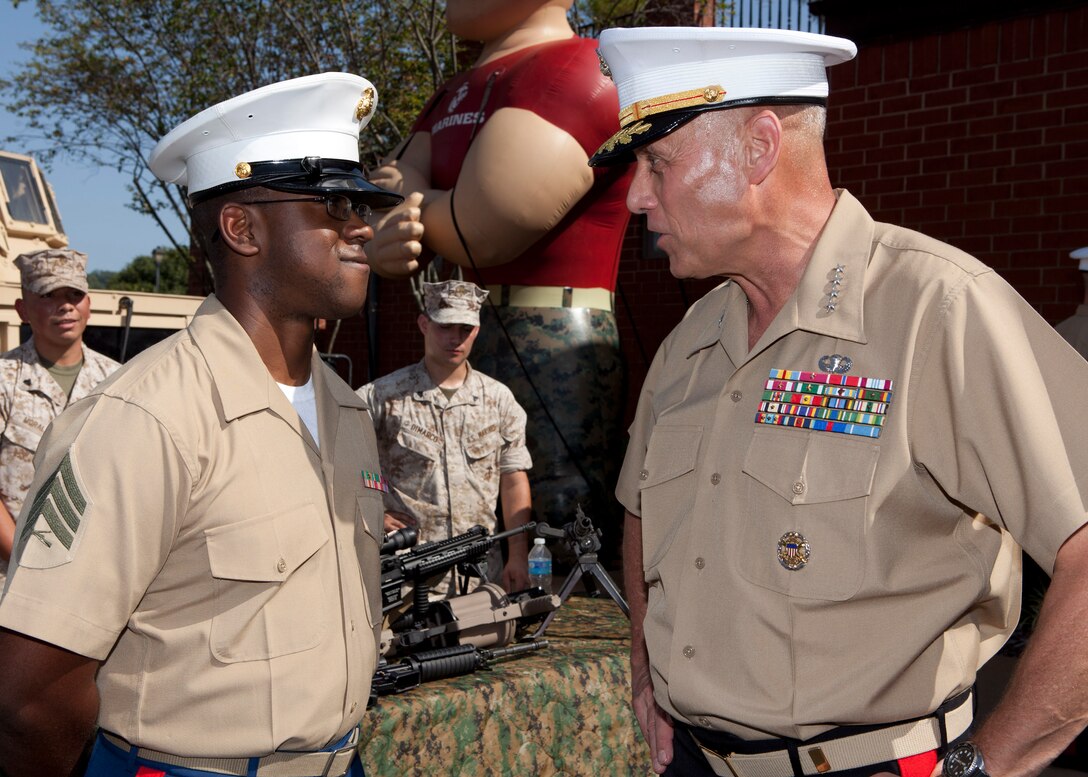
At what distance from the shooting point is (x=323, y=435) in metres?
1.91

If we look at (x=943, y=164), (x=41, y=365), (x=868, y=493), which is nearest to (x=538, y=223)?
(x=41, y=365)

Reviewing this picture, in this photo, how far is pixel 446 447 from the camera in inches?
154

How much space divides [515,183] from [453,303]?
479 millimetres

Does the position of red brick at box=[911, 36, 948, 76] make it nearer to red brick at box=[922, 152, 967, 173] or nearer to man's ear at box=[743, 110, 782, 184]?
red brick at box=[922, 152, 967, 173]

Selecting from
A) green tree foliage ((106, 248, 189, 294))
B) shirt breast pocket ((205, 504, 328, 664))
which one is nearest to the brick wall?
shirt breast pocket ((205, 504, 328, 664))

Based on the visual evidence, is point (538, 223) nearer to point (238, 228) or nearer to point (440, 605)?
point (440, 605)

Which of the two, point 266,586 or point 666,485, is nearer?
point 266,586

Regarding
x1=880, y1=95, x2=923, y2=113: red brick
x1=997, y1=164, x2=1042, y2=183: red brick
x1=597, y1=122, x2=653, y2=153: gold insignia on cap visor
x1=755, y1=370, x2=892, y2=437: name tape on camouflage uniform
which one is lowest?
x1=997, y1=164, x2=1042, y2=183: red brick

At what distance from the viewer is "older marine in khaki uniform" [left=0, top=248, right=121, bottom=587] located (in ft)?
12.1

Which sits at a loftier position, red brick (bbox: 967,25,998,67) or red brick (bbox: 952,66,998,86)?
red brick (bbox: 967,25,998,67)

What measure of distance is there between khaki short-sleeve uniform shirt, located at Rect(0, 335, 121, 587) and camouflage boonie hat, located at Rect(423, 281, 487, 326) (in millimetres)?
1234

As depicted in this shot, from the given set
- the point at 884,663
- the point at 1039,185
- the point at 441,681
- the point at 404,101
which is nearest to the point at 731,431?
the point at 884,663

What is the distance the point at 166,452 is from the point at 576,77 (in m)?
2.76

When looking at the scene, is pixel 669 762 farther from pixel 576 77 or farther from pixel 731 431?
pixel 576 77
